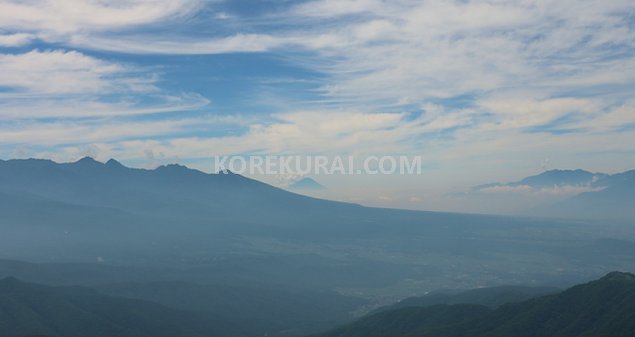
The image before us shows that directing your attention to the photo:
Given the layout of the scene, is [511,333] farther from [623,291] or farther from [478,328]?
[623,291]

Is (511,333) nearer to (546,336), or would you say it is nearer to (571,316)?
(546,336)

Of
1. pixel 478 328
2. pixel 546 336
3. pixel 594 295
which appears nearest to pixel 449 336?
pixel 478 328

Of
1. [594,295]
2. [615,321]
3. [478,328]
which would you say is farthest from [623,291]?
[478,328]

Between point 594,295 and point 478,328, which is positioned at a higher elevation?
point 594,295

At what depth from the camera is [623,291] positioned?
18762 cm

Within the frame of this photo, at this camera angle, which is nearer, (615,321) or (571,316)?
(615,321)

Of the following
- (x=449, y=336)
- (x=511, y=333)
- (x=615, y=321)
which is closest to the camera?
(x=615, y=321)

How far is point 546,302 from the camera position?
200 meters

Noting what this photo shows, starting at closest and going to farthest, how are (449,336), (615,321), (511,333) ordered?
1. (615,321)
2. (511,333)
3. (449,336)

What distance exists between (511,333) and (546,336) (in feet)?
37.3

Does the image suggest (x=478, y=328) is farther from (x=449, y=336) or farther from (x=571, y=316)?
(x=571, y=316)

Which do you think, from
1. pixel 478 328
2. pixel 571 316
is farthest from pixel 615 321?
pixel 478 328

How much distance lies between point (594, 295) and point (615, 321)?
2380 centimetres

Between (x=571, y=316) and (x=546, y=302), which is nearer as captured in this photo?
A: (x=571, y=316)
